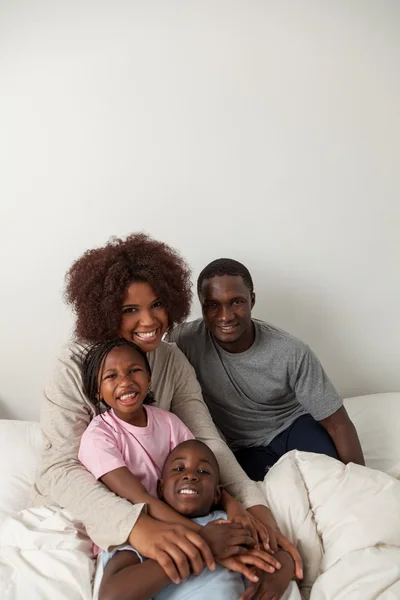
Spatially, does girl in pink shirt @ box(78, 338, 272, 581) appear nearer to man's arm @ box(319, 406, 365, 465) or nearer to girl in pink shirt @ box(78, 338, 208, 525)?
girl in pink shirt @ box(78, 338, 208, 525)

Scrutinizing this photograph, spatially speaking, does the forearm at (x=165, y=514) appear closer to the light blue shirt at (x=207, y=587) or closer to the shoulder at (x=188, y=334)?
the light blue shirt at (x=207, y=587)

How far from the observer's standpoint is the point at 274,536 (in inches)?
49.4

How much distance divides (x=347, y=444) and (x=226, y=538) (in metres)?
0.71

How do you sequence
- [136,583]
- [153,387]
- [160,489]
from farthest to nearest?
1. [153,387]
2. [160,489]
3. [136,583]

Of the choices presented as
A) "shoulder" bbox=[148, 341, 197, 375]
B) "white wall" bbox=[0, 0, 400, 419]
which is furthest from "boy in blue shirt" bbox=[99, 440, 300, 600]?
"white wall" bbox=[0, 0, 400, 419]

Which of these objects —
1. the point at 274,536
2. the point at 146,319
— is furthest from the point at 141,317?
the point at 274,536

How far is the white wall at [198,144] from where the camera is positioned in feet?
6.61

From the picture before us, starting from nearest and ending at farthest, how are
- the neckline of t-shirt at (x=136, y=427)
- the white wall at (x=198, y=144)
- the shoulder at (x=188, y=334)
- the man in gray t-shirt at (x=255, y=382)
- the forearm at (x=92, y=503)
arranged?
the forearm at (x=92, y=503)
the neckline of t-shirt at (x=136, y=427)
the man in gray t-shirt at (x=255, y=382)
the shoulder at (x=188, y=334)
the white wall at (x=198, y=144)

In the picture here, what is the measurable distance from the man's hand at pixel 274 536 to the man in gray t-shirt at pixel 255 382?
1.37 feet

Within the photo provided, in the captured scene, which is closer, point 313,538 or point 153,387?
point 313,538

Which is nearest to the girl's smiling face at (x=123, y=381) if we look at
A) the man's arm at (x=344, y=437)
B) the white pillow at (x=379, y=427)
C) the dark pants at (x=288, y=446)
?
the dark pants at (x=288, y=446)

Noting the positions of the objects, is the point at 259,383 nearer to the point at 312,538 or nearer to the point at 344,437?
the point at 344,437

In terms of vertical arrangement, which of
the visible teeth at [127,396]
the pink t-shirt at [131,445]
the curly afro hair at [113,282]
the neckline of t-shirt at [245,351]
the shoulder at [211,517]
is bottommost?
the shoulder at [211,517]

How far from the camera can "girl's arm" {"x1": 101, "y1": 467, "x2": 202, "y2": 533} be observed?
3.95 feet
